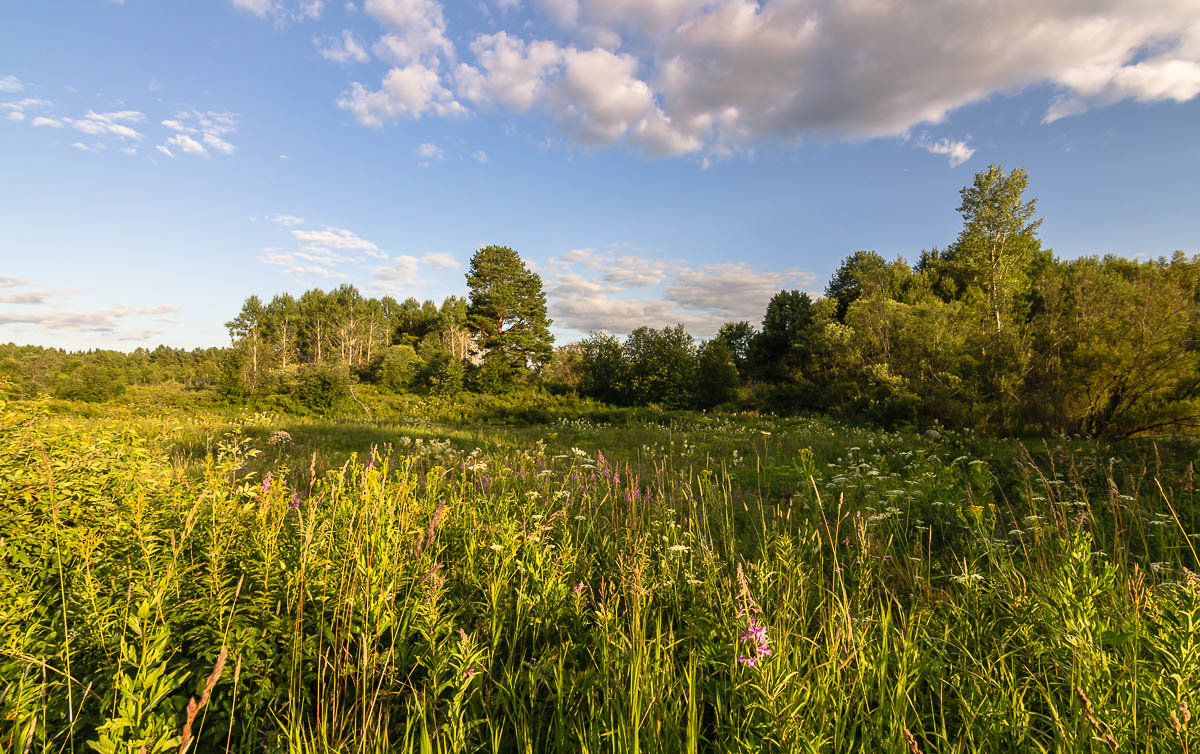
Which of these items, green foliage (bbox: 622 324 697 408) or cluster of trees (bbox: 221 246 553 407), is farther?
cluster of trees (bbox: 221 246 553 407)

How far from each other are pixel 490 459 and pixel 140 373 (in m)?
52.0

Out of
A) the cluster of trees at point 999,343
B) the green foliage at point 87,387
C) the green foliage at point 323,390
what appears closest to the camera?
the cluster of trees at point 999,343

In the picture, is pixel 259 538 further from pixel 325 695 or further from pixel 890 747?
pixel 890 747

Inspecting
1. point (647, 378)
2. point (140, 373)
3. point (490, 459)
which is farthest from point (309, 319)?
point (490, 459)

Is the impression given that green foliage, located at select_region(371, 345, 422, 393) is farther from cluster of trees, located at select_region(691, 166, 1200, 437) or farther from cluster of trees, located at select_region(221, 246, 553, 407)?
cluster of trees, located at select_region(691, 166, 1200, 437)

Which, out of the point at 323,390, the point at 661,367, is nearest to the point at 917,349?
the point at 661,367

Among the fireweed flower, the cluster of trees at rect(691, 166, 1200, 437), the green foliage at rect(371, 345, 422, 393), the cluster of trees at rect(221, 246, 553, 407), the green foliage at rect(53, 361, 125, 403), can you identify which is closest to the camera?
the fireweed flower

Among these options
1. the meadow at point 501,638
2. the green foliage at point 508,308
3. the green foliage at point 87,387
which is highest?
the green foliage at point 508,308

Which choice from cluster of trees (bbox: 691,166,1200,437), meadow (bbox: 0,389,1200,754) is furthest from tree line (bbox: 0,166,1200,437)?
meadow (bbox: 0,389,1200,754)

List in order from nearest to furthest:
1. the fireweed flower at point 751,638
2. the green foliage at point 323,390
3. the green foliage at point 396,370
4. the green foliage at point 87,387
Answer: the fireweed flower at point 751,638, the green foliage at point 87,387, the green foliage at point 323,390, the green foliage at point 396,370

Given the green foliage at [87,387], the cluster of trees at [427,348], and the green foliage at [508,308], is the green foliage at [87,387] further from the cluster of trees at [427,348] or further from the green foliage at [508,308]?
the green foliage at [508,308]

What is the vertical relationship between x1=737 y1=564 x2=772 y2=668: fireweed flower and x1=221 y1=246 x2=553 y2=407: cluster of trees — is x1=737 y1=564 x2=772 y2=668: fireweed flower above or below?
below

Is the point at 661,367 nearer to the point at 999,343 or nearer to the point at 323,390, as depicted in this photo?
the point at 999,343

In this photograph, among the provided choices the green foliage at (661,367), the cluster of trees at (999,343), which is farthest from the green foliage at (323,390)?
the cluster of trees at (999,343)
